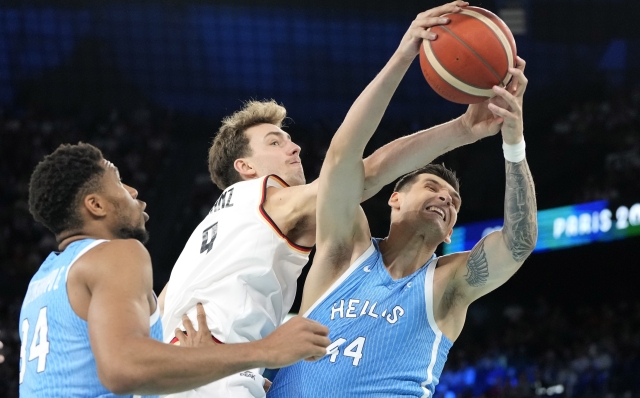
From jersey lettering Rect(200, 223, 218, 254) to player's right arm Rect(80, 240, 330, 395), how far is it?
4.03ft

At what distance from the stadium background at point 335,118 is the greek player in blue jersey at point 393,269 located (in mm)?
8886

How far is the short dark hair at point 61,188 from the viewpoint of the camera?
2945 millimetres

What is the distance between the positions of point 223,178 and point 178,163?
45.2 ft

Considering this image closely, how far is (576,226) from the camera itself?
14250mm

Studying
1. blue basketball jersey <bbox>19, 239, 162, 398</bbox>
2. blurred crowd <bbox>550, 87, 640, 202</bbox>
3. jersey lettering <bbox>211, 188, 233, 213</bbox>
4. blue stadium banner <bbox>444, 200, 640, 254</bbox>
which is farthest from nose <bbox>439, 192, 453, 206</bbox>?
blurred crowd <bbox>550, 87, 640, 202</bbox>

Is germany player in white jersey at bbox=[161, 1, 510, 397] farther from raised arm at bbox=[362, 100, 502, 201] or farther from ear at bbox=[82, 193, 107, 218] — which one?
ear at bbox=[82, 193, 107, 218]

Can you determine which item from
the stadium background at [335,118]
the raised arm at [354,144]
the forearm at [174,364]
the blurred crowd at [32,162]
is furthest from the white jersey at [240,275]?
the blurred crowd at [32,162]

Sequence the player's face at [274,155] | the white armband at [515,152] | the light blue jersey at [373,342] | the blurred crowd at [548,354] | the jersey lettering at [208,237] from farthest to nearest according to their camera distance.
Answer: the blurred crowd at [548,354]
the player's face at [274,155]
the jersey lettering at [208,237]
the light blue jersey at [373,342]
the white armband at [515,152]

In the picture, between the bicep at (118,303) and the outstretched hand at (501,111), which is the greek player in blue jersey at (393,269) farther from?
the bicep at (118,303)

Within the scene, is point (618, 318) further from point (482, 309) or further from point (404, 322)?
point (404, 322)

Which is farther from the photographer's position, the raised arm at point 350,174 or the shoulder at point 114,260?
the raised arm at point 350,174

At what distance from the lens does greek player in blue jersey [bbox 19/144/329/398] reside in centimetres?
249

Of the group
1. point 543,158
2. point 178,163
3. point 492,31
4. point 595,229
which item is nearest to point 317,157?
point 178,163

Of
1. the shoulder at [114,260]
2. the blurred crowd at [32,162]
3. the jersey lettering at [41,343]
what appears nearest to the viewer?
the shoulder at [114,260]
